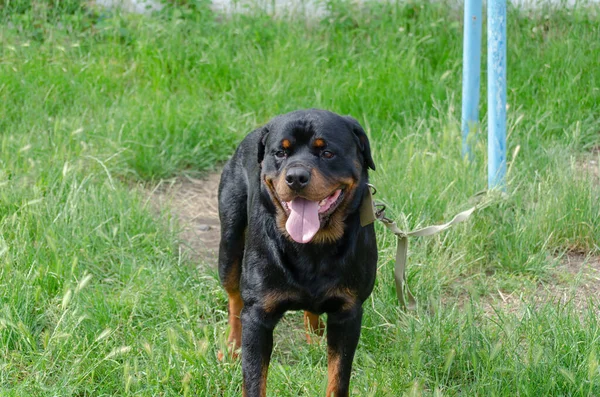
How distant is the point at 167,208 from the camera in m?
5.06

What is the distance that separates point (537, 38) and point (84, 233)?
13.3ft

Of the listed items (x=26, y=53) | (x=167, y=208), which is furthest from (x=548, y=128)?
(x=26, y=53)

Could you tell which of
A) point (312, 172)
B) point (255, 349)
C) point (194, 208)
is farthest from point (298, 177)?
point (194, 208)

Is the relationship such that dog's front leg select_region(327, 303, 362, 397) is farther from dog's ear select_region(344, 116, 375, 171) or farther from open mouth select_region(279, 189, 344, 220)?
dog's ear select_region(344, 116, 375, 171)

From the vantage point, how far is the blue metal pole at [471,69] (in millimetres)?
5164

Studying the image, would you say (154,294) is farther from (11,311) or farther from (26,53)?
(26,53)

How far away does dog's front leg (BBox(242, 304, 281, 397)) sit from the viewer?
3.30m

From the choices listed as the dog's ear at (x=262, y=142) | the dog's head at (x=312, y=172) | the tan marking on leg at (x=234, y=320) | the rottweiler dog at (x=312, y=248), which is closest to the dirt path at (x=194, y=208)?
the tan marking on leg at (x=234, y=320)

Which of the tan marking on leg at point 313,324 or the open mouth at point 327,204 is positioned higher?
the open mouth at point 327,204

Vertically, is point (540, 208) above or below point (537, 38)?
below

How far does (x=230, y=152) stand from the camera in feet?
20.0

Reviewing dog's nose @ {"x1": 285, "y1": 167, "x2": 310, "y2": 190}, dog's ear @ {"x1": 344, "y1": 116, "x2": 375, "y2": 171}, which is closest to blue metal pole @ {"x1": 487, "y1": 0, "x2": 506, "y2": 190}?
dog's ear @ {"x1": 344, "y1": 116, "x2": 375, "y2": 171}

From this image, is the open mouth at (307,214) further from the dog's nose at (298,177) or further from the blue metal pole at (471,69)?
the blue metal pole at (471,69)

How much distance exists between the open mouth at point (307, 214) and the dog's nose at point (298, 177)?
102 mm
